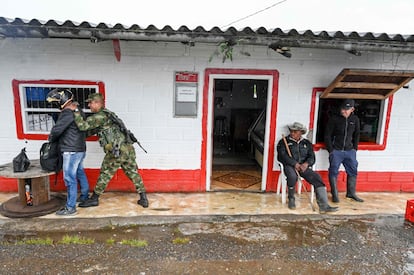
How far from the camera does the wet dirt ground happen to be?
12.0ft

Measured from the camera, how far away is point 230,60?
17.8 feet

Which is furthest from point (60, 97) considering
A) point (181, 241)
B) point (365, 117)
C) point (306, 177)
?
point (365, 117)

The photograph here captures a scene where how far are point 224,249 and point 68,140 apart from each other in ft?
8.70

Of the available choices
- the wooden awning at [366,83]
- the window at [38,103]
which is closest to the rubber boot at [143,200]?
the window at [38,103]

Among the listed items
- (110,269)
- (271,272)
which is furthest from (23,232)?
(271,272)

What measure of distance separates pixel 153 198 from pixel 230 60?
2666 mm

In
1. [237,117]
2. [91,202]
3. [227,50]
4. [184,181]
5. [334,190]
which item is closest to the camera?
[227,50]

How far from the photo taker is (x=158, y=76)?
5445mm

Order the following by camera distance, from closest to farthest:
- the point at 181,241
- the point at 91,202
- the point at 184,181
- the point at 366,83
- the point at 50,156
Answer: the point at 181,241 < the point at 50,156 < the point at 91,202 < the point at 366,83 < the point at 184,181

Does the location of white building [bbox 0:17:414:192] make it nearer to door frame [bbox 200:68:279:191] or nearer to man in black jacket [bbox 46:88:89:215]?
door frame [bbox 200:68:279:191]

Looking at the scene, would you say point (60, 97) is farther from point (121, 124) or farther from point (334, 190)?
point (334, 190)

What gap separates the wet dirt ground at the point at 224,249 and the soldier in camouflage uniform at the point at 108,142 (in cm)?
78

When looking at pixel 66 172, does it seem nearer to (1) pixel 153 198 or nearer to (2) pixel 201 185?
(1) pixel 153 198

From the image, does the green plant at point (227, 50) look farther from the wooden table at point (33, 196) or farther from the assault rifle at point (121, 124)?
the wooden table at point (33, 196)
